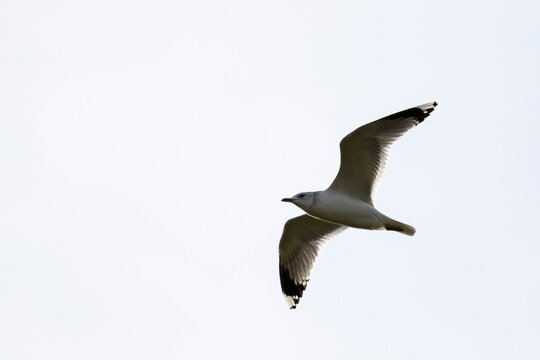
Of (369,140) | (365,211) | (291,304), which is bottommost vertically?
(291,304)

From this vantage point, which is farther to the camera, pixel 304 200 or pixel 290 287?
pixel 290 287

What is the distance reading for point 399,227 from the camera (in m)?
11.9

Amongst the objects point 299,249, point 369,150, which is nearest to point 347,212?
point 369,150

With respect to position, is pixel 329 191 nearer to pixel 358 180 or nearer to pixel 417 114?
pixel 358 180

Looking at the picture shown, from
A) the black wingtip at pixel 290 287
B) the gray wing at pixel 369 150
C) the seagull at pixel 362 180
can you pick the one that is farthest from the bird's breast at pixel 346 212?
the black wingtip at pixel 290 287

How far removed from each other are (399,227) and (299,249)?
5.83 ft

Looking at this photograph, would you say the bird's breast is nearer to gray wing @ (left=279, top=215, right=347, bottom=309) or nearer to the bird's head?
the bird's head

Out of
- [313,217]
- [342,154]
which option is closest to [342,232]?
[313,217]

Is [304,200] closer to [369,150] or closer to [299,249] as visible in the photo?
[369,150]

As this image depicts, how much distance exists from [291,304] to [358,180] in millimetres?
2247

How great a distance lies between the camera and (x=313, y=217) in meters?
12.8

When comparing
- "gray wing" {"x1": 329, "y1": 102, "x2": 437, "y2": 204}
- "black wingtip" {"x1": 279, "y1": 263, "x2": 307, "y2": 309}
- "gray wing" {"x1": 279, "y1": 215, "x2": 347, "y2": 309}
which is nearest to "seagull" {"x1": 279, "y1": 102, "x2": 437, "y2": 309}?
"gray wing" {"x1": 329, "y1": 102, "x2": 437, "y2": 204}

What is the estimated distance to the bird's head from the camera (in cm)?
1198

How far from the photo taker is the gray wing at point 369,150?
11.9 metres
